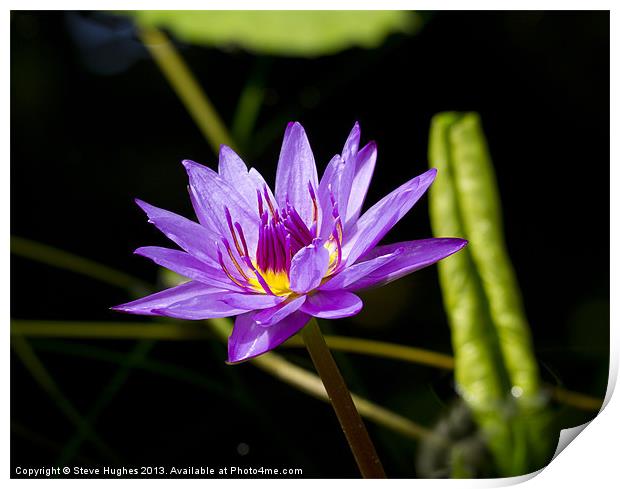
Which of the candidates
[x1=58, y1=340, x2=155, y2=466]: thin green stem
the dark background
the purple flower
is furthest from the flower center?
[x1=58, y1=340, x2=155, y2=466]: thin green stem

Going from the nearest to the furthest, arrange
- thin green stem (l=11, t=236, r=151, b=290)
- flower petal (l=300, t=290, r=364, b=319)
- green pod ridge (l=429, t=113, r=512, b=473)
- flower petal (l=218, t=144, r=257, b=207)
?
flower petal (l=300, t=290, r=364, b=319), flower petal (l=218, t=144, r=257, b=207), green pod ridge (l=429, t=113, r=512, b=473), thin green stem (l=11, t=236, r=151, b=290)

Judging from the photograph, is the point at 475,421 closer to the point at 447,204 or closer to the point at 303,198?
the point at 447,204

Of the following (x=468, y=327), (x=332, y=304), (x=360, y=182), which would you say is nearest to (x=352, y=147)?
(x=360, y=182)

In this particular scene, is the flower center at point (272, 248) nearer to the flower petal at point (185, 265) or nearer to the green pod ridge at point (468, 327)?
the flower petal at point (185, 265)

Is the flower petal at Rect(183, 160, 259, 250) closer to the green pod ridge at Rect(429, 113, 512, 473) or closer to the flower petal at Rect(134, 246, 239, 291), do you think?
the flower petal at Rect(134, 246, 239, 291)

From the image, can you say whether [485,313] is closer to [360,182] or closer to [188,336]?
[360,182]

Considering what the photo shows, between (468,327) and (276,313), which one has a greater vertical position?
(276,313)
